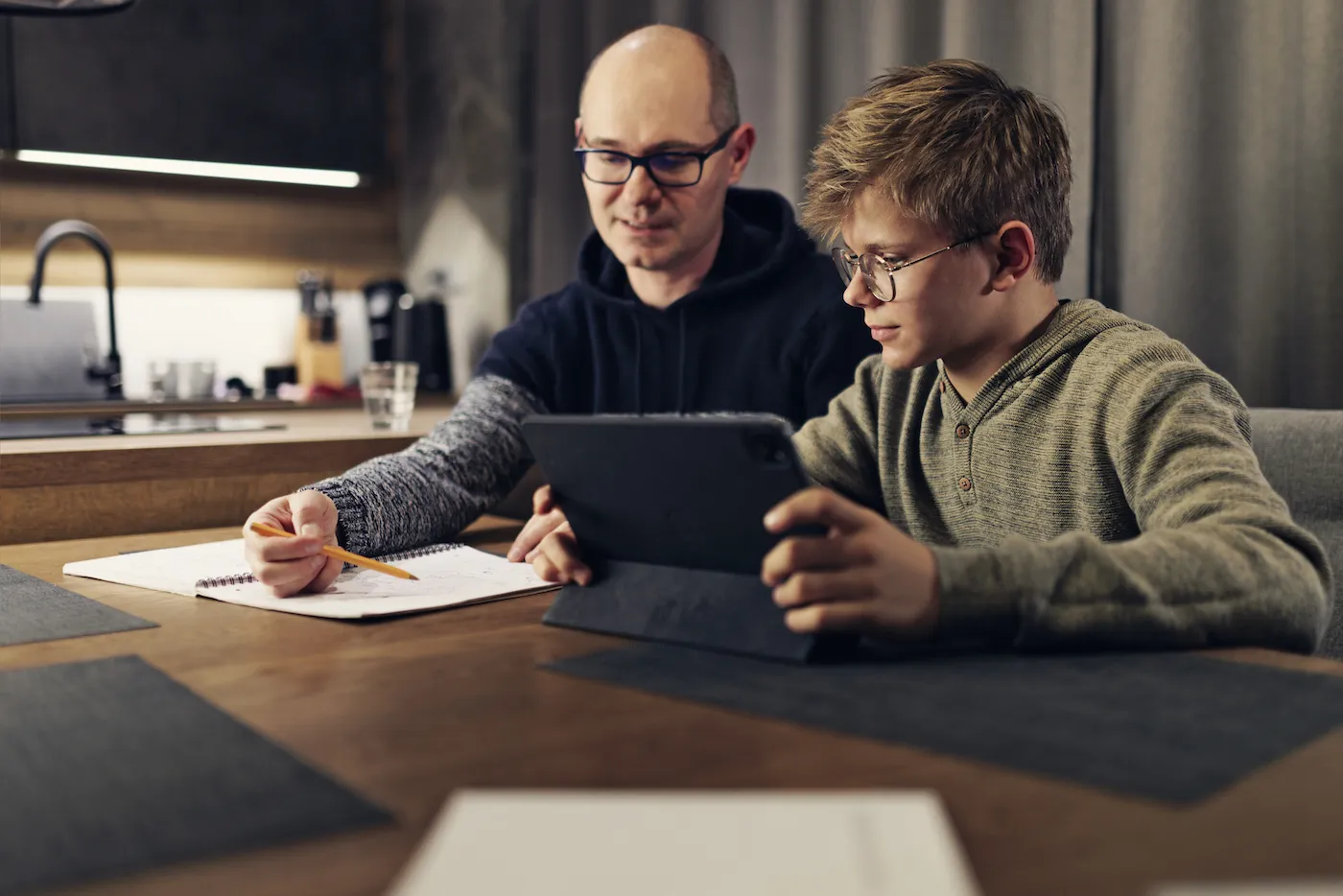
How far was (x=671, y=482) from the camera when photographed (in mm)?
892

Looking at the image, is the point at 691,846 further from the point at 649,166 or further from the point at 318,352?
the point at 318,352

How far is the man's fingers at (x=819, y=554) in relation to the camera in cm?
82

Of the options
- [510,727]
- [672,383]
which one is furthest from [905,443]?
[510,727]

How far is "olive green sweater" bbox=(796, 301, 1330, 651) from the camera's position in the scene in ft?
2.79

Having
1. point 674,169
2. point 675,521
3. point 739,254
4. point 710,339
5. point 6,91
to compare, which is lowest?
point 675,521

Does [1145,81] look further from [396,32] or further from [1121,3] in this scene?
[396,32]

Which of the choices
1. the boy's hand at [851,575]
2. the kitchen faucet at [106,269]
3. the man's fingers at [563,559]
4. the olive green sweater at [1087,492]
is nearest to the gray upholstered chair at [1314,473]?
the olive green sweater at [1087,492]

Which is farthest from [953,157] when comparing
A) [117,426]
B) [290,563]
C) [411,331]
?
[411,331]

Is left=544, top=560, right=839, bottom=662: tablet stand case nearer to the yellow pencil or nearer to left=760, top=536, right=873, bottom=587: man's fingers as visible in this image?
left=760, top=536, right=873, bottom=587: man's fingers

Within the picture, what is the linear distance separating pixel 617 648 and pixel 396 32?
3.23 m

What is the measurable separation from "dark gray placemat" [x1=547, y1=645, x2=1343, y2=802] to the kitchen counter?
3.89 feet

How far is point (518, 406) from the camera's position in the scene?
1.77 meters

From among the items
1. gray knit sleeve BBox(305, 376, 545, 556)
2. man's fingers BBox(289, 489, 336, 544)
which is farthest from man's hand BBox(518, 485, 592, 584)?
man's fingers BBox(289, 489, 336, 544)

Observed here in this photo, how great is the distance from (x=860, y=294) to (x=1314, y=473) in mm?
523
